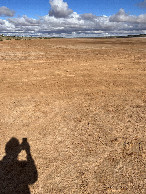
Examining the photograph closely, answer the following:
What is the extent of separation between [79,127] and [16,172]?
2.60 metres

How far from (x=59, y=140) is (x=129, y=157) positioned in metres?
2.20

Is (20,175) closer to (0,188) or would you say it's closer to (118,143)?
(0,188)

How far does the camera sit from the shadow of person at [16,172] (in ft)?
13.4

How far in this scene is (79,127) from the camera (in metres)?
6.23

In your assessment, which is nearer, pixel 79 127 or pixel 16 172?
pixel 16 172

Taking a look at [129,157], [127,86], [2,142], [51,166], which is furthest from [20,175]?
[127,86]

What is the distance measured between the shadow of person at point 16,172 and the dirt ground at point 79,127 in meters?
0.15

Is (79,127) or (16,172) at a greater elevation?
(79,127)

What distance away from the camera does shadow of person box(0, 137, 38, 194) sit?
4.10 meters

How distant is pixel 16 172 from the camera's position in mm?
4504

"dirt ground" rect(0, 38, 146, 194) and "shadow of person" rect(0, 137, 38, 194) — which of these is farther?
"dirt ground" rect(0, 38, 146, 194)

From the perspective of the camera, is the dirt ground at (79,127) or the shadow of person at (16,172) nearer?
the shadow of person at (16,172)

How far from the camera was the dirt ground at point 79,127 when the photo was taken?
13.9ft

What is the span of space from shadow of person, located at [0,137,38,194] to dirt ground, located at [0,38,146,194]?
149 mm
